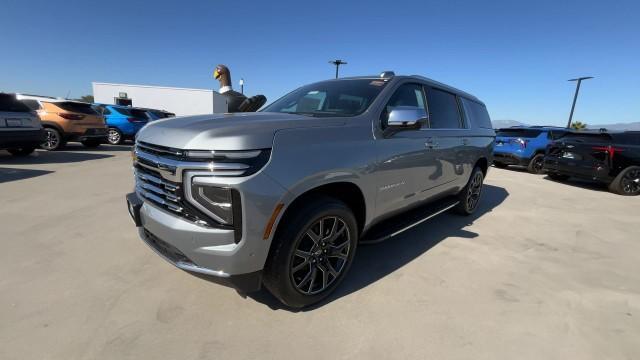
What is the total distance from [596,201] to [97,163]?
11.7m

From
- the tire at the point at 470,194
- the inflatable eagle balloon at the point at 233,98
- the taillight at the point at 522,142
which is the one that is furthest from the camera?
the taillight at the point at 522,142

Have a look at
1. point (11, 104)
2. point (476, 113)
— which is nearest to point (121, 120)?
point (11, 104)

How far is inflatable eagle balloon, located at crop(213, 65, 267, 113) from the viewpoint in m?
4.24

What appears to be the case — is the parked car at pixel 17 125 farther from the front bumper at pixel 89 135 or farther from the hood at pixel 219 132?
the hood at pixel 219 132

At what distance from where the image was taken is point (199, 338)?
2107 millimetres

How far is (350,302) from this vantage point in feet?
8.44

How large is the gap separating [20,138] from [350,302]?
29.6 feet

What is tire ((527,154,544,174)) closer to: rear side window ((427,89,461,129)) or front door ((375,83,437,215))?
rear side window ((427,89,461,129))

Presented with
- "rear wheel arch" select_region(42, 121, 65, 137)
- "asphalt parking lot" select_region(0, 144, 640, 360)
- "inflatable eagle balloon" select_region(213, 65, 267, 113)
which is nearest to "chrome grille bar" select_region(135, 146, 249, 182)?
"asphalt parking lot" select_region(0, 144, 640, 360)

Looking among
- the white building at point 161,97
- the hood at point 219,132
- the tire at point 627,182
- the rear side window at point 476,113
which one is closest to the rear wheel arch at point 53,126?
the hood at point 219,132

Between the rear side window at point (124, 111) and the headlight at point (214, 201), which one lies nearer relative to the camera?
the headlight at point (214, 201)

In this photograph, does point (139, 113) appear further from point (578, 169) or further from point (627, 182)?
point (627, 182)

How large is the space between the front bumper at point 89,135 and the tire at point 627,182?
569 inches

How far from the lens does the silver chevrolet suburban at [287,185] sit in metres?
1.94
